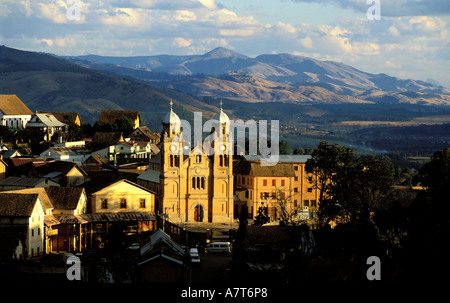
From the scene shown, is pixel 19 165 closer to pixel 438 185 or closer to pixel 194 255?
pixel 194 255

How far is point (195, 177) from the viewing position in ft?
259

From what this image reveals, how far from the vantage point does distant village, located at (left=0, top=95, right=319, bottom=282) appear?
184ft

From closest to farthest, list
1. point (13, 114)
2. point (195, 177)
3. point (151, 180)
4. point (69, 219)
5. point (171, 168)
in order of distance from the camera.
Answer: point (69, 219)
point (171, 168)
point (195, 177)
point (151, 180)
point (13, 114)

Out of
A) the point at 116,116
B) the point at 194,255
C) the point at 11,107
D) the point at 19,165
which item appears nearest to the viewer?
the point at 194,255

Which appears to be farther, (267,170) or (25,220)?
(267,170)

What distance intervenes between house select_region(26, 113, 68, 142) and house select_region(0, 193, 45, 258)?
61174 millimetres

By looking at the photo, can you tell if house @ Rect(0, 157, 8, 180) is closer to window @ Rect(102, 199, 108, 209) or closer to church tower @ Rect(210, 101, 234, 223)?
window @ Rect(102, 199, 108, 209)

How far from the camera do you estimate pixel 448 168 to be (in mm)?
55625

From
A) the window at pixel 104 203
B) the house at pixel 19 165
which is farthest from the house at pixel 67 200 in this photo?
the house at pixel 19 165

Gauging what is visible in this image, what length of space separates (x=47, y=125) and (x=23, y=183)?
47779 millimetres

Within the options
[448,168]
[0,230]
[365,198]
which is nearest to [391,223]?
[448,168]

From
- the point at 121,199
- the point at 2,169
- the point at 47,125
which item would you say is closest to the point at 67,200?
the point at 121,199

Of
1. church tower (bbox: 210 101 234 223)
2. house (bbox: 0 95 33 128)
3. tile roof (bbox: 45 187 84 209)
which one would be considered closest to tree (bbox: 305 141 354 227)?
church tower (bbox: 210 101 234 223)
